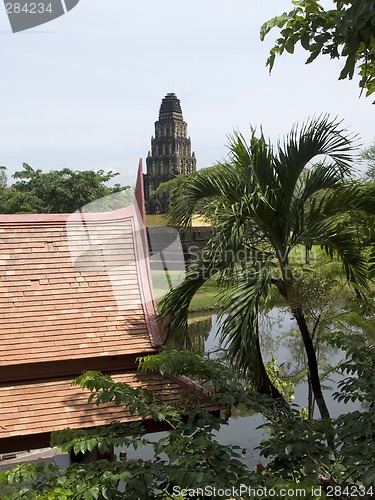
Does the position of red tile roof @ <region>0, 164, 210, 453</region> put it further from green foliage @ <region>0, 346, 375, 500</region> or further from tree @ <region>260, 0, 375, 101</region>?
tree @ <region>260, 0, 375, 101</region>

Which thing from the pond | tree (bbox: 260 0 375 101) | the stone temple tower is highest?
the stone temple tower

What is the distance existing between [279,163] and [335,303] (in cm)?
477

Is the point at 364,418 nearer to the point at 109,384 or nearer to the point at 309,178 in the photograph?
the point at 109,384

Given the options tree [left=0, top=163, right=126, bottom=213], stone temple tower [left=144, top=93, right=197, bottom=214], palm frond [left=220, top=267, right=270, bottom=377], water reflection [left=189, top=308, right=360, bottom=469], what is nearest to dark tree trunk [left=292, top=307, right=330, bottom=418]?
palm frond [left=220, top=267, right=270, bottom=377]

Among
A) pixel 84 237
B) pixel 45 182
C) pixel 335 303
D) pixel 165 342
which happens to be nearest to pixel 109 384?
pixel 165 342

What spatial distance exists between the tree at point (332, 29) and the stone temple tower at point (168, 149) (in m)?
47.7

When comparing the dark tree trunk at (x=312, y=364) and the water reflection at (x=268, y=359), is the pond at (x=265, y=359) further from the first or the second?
the dark tree trunk at (x=312, y=364)

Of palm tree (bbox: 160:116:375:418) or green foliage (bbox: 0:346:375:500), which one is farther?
palm tree (bbox: 160:116:375:418)

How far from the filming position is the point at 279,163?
5.98 metres

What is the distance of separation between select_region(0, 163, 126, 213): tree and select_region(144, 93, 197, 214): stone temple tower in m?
18.4

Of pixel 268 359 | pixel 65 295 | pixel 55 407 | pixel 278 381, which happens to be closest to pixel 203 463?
pixel 55 407

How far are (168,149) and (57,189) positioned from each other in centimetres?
2235

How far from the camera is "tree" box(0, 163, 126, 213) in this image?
3152 centimetres

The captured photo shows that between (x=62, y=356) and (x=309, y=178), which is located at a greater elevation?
(x=309, y=178)
